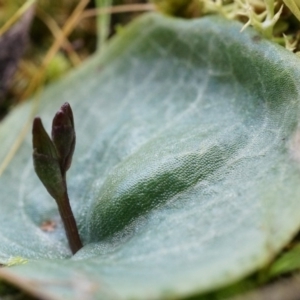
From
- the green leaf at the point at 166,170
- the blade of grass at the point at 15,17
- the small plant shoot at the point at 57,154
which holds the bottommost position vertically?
Answer: the green leaf at the point at 166,170

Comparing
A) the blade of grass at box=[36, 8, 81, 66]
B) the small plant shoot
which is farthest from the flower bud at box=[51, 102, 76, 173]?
the blade of grass at box=[36, 8, 81, 66]

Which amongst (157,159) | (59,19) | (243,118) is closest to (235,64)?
(243,118)

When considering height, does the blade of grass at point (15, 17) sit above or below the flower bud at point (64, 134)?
above

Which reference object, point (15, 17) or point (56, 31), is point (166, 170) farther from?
point (56, 31)

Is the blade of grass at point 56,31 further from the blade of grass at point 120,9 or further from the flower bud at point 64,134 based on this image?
the flower bud at point 64,134

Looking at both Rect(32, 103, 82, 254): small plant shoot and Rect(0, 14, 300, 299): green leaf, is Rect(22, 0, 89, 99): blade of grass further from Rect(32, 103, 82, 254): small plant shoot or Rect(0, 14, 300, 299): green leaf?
Rect(32, 103, 82, 254): small plant shoot

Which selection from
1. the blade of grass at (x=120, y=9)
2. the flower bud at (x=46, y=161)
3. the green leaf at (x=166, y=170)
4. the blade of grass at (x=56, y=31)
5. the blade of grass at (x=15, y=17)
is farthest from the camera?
the blade of grass at (x=56, y=31)

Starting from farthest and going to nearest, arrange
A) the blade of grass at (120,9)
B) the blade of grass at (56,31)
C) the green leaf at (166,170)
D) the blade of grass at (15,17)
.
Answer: the blade of grass at (56,31) → the blade of grass at (120,9) → the blade of grass at (15,17) → the green leaf at (166,170)

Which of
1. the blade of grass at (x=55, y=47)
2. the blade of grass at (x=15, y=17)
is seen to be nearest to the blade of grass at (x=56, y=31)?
the blade of grass at (x=55, y=47)
